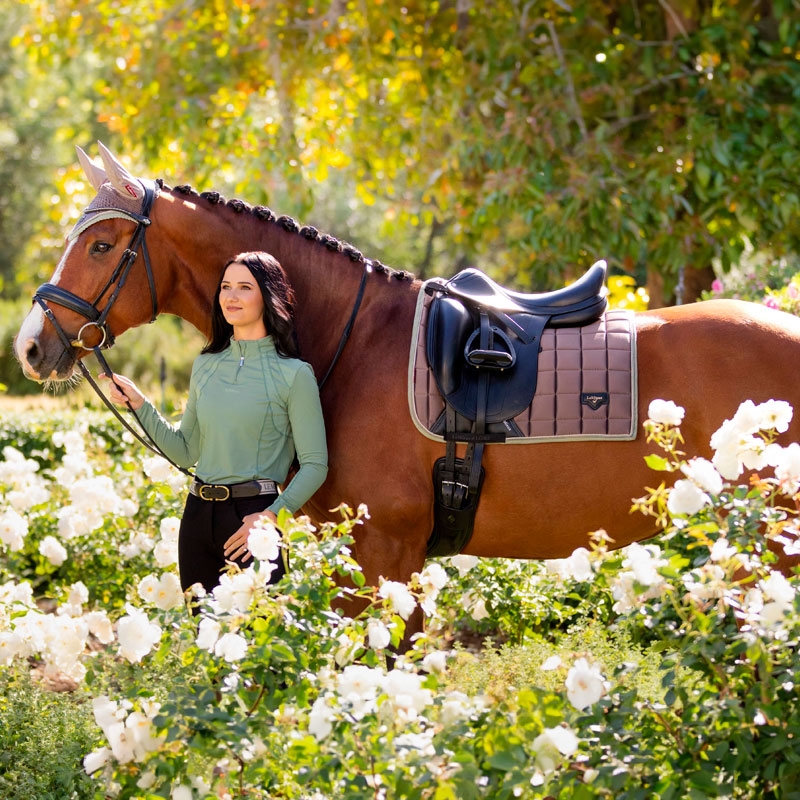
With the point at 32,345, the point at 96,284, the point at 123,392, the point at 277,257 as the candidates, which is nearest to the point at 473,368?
the point at 277,257

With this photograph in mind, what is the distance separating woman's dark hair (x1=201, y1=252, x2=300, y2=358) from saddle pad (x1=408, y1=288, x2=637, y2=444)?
0.40 meters

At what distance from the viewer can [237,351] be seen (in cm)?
317

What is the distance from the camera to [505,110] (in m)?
8.74

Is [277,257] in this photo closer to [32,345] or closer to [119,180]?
[119,180]

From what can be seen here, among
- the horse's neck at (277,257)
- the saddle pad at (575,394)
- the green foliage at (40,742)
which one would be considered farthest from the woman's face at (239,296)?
the green foliage at (40,742)

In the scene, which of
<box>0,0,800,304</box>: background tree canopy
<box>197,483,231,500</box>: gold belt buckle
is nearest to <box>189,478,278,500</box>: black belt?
<box>197,483,231,500</box>: gold belt buckle

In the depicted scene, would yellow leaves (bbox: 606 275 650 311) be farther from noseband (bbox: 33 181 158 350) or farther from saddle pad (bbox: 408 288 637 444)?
noseband (bbox: 33 181 158 350)

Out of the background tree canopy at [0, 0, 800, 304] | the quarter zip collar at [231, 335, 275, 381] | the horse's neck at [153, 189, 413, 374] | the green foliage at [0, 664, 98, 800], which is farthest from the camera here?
the background tree canopy at [0, 0, 800, 304]

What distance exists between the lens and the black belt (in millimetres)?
3080

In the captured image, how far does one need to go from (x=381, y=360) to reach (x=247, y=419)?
1.56ft

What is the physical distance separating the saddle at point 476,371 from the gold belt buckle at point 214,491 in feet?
2.10

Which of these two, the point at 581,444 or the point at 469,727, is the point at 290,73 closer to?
the point at 581,444

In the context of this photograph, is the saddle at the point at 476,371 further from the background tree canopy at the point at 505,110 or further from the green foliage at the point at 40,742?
the background tree canopy at the point at 505,110

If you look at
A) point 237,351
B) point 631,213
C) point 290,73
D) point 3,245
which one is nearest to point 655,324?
point 237,351
